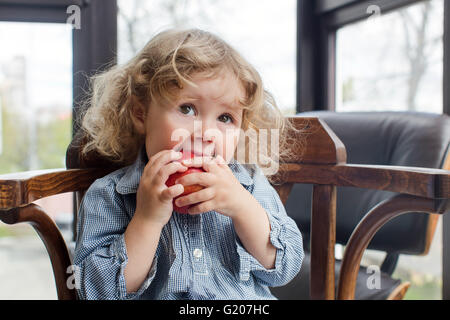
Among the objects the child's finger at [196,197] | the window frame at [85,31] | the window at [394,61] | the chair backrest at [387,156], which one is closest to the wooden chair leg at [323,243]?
the chair backrest at [387,156]

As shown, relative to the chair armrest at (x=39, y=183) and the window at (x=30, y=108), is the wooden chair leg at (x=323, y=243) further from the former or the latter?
the window at (x=30, y=108)

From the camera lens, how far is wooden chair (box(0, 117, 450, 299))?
69cm

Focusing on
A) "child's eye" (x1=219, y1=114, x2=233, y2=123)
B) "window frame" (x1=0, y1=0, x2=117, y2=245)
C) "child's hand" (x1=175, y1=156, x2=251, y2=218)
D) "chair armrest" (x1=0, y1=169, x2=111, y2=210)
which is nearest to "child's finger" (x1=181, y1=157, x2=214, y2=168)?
"child's hand" (x1=175, y1=156, x2=251, y2=218)

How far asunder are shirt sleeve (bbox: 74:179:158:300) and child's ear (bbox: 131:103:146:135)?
0.12 m

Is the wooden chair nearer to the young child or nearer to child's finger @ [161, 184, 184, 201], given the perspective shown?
the young child

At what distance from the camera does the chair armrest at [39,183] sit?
63 centimetres

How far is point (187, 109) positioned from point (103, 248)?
27 centimetres

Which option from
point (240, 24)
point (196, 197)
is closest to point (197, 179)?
point (196, 197)

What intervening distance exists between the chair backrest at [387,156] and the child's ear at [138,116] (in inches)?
23.3

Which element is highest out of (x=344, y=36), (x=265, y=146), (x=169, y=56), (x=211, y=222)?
(x=344, y=36)
